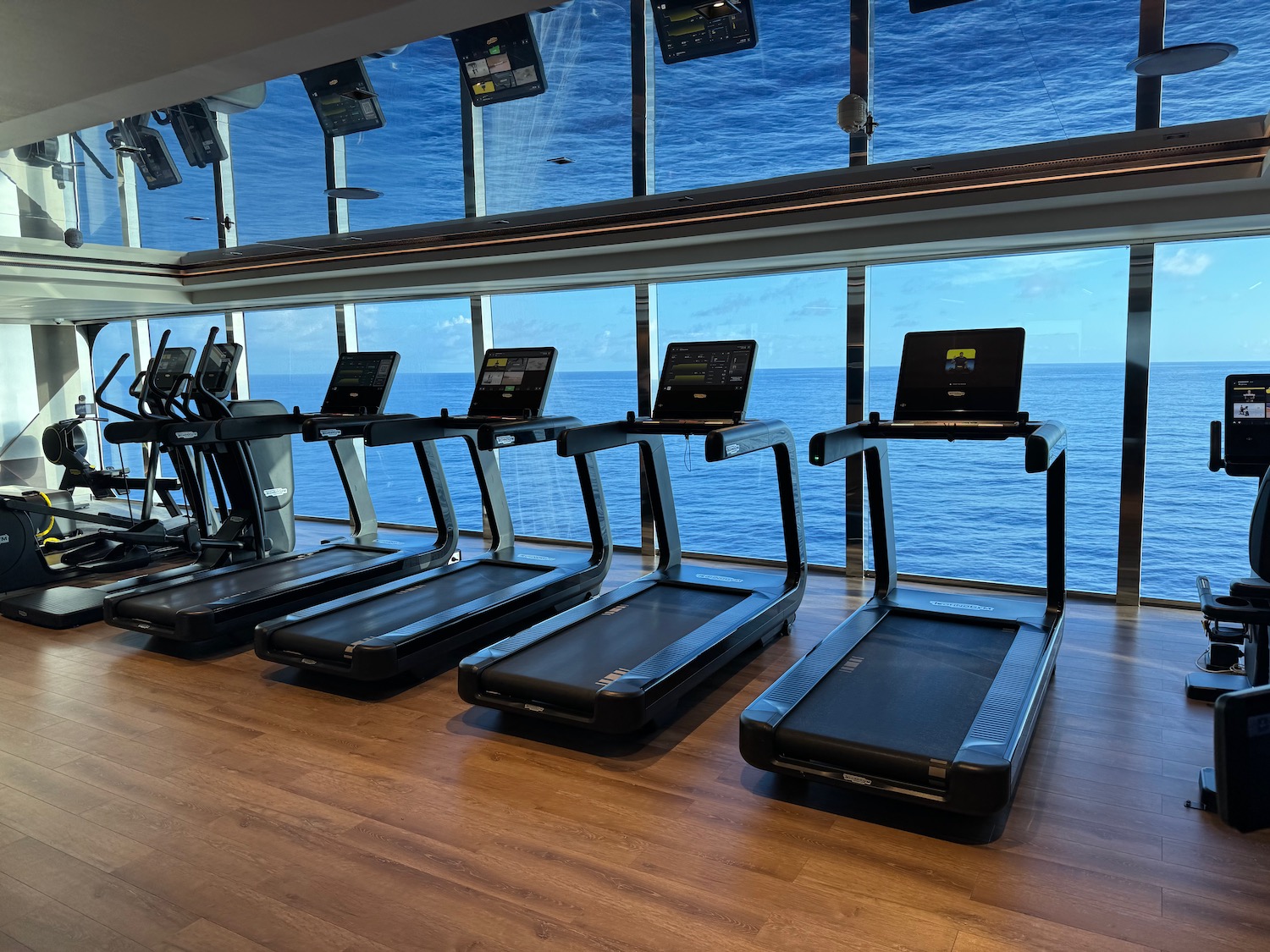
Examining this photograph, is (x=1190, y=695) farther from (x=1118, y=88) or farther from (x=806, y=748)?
(x=1118, y=88)

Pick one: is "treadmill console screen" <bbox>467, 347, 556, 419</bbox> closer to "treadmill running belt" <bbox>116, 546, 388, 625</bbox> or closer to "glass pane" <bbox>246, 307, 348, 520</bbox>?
"treadmill running belt" <bbox>116, 546, 388, 625</bbox>

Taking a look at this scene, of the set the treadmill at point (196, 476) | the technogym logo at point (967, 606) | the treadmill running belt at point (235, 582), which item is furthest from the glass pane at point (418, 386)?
the technogym logo at point (967, 606)

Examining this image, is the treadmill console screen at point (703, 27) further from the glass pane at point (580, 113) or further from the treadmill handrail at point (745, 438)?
the treadmill handrail at point (745, 438)

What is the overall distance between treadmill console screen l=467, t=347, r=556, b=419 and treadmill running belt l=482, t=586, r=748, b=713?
1.47m

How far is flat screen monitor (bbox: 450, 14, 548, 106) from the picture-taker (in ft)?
15.3

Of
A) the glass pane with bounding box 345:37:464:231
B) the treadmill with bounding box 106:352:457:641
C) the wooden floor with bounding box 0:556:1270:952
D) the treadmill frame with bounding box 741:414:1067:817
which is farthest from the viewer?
the glass pane with bounding box 345:37:464:231

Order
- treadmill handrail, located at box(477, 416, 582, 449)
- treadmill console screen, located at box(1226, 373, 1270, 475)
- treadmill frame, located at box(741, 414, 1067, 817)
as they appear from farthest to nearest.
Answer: treadmill handrail, located at box(477, 416, 582, 449) < treadmill console screen, located at box(1226, 373, 1270, 475) < treadmill frame, located at box(741, 414, 1067, 817)

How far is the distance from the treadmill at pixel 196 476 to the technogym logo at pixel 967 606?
14.5 feet

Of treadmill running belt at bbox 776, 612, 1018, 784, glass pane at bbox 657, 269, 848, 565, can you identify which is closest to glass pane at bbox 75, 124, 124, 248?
treadmill running belt at bbox 776, 612, 1018, 784

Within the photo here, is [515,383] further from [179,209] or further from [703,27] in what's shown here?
[179,209]

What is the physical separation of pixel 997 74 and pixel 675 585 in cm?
342

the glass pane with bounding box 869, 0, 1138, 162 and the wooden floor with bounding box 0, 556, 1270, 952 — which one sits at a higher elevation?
the glass pane with bounding box 869, 0, 1138, 162

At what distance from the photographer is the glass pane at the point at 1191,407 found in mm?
14273

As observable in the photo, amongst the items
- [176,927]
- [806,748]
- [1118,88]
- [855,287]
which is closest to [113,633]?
[176,927]
